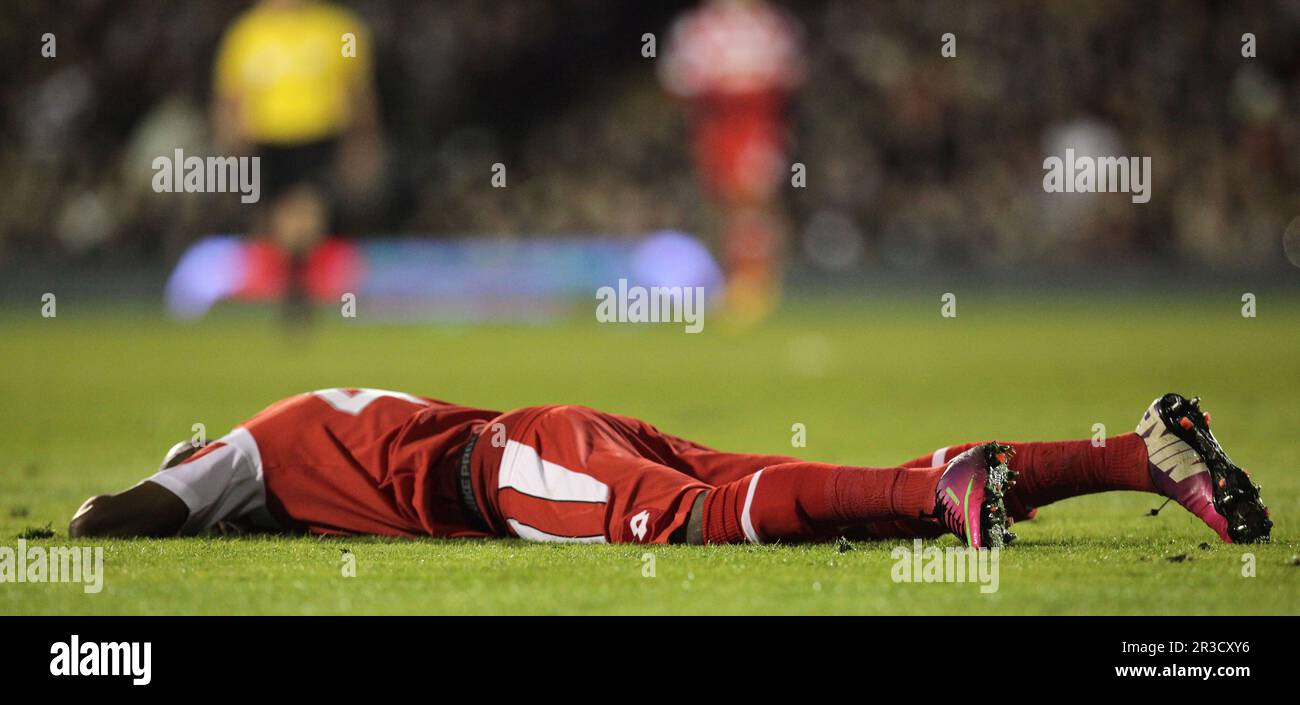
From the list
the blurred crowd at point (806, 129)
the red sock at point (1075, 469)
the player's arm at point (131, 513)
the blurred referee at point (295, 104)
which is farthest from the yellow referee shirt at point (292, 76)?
the red sock at point (1075, 469)

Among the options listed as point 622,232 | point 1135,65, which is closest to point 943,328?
point 622,232

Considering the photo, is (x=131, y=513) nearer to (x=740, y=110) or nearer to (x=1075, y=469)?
(x=1075, y=469)

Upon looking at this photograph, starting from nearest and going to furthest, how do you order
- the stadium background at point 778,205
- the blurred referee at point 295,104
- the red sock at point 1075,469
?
the red sock at point 1075,469 < the stadium background at point 778,205 < the blurred referee at point 295,104

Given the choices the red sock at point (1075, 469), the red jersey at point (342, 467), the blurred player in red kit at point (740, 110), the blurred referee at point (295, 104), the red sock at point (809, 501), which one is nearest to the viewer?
the red sock at point (809, 501)

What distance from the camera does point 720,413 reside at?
10.3m

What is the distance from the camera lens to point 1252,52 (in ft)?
70.1

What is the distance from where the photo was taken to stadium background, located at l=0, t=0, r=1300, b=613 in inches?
493

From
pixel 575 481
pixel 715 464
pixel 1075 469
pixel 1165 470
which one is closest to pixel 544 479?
pixel 575 481

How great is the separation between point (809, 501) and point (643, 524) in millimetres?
510

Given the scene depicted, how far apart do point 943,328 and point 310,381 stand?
8509 mm

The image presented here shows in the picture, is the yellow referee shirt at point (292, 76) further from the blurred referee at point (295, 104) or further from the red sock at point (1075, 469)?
the red sock at point (1075, 469)

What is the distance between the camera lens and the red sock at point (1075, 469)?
446cm

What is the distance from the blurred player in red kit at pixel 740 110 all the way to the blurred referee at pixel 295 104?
5.48 meters
